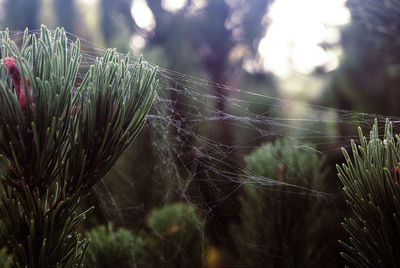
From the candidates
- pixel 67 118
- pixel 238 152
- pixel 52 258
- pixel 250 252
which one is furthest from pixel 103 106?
pixel 238 152

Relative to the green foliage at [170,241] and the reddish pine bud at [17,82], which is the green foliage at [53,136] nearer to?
the reddish pine bud at [17,82]

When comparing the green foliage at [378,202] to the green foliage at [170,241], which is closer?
the green foliage at [378,202]

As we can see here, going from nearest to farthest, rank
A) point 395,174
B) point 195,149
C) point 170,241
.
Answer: point 395,174 → point 170,241 → point 195,149

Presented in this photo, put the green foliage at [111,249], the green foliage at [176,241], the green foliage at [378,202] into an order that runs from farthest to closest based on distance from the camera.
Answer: the green foliage at [176,241] → the green foliage at [111,249] → the green foliage at [378,202]

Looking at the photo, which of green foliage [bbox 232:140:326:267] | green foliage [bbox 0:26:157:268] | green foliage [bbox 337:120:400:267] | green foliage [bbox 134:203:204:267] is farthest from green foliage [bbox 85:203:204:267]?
green foliage [bbox 337:120:400:267]

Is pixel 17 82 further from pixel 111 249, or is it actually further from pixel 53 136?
pixel 111 249

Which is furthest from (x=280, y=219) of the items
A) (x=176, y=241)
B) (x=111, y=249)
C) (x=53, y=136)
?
(x=53, y=136)

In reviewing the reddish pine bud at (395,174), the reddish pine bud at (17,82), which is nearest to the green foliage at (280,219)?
the reddish pine bud at (395,174)
